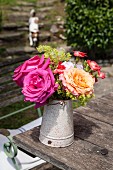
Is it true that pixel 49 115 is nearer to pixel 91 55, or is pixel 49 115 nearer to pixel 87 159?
pixel 87 159

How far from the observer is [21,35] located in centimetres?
898

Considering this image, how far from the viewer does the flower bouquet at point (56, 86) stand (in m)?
2.07

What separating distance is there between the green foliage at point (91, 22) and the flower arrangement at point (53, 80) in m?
4.75

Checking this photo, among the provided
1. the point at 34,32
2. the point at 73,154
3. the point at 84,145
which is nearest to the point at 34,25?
the point at 34,32

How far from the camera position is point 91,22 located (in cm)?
686

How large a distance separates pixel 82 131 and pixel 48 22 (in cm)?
732

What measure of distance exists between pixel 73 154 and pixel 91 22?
4869 mm

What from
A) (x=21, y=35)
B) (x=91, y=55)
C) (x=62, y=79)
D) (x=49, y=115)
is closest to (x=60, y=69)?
(x=62, y=79)

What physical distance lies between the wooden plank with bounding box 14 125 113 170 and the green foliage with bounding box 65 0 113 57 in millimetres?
4672

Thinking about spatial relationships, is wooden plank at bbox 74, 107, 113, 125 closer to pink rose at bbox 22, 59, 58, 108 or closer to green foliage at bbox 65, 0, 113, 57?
pink rose at bbox 22, 59, 58, 108

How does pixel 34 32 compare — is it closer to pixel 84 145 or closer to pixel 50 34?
pixel 50 34

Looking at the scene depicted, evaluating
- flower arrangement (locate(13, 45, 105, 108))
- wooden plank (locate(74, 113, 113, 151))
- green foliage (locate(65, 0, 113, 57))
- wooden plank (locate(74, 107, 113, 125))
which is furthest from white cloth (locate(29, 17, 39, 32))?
flower arrangement (locate(13, 45, 105, 108))

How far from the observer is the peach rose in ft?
6.79

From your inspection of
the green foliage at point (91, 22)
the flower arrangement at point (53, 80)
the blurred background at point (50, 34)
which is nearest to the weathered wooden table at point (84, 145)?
the flower arrangement at point (53, 80)
